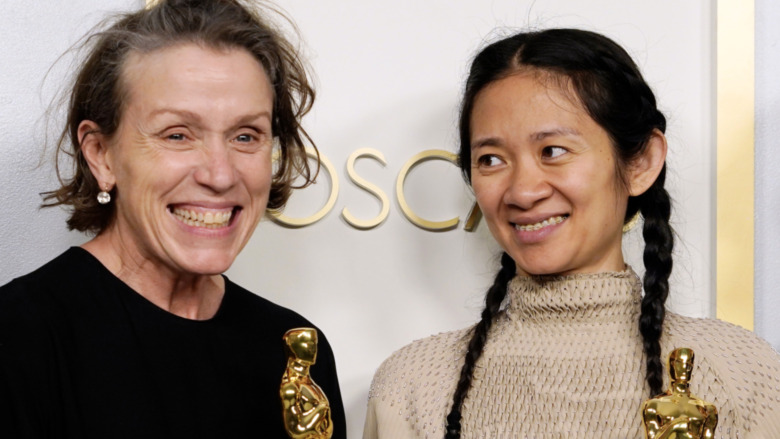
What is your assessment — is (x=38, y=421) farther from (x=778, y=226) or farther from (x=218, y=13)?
(x=778, y=226)

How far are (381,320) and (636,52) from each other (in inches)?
23.1

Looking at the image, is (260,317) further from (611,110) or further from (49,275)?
(611,110)

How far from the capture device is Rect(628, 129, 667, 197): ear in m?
1.24

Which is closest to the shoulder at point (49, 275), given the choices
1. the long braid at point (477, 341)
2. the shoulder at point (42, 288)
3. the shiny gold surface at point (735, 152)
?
the shoulder at point (42, 288)

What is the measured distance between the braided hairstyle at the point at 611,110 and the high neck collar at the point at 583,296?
0.08 ft

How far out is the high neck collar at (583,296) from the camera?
4.00ft

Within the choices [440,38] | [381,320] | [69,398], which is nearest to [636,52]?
[440,38]

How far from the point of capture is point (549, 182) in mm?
1186

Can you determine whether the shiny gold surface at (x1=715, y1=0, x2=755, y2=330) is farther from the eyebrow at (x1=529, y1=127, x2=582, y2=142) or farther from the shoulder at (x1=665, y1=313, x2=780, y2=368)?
the eyebrow at (x1=529, y1=127, x2=582, y2=142)

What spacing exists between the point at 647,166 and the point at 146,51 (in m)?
0.61

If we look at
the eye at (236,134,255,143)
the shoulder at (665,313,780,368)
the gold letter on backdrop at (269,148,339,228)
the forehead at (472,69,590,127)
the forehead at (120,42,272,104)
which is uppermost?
the forehead at (120,42,272,104)

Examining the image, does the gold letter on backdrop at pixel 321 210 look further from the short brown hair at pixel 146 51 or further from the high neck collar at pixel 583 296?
the high neck collar at pixel 583 296

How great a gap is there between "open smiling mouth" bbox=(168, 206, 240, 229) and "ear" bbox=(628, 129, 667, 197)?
1.60 feet

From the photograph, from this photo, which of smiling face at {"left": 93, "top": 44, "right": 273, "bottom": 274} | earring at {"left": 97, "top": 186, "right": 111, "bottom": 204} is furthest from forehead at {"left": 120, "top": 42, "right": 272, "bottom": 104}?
earring at {"left": 97, "top": 186, "right": 111, "bottom": 204}
